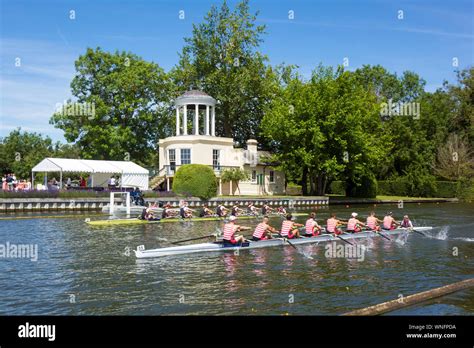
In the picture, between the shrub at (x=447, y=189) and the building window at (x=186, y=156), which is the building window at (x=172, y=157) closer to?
the building window at (x=186, y=156)

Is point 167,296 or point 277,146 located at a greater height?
point 277,146

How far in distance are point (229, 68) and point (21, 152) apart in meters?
43.4

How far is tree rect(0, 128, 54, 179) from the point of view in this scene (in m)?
84.8

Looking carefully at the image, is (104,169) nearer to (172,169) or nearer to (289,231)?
(172,169)

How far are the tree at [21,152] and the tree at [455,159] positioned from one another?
64074 mm

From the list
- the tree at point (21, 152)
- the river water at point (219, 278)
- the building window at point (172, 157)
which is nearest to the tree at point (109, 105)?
the building window at point (172, 157)

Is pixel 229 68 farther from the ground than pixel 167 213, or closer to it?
farther from the ground

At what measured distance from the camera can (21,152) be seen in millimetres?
90312

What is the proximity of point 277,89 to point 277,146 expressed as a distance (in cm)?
813

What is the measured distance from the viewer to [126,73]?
65.0m

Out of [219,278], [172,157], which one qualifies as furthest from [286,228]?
Result: [172,157]
